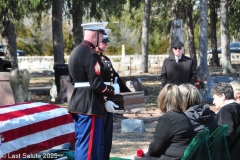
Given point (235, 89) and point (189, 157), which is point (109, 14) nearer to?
point (235, 89)

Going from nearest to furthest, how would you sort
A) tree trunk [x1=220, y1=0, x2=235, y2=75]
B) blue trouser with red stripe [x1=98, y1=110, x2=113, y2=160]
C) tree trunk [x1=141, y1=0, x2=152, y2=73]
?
1. blue trouser with red stripe [x1=98, y1=110, x2=113, y2=160]
2. tree trunk [x1=220, y1=0, x2=235, y2=75]
3. tree trunk [x1=141, y1=0, x2=152, y2=73]

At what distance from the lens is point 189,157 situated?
482 cm

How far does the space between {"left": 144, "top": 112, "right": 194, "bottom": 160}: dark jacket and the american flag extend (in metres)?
1.58

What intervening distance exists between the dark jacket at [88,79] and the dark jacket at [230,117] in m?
1.20

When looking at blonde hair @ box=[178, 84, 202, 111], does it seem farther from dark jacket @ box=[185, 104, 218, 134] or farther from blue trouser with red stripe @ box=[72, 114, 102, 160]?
blue trouser with red stripe @ box=[72, 114, 102, 160]

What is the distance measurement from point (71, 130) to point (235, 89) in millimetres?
1989

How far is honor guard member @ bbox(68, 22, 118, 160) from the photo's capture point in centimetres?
583

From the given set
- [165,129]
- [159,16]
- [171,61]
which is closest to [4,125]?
Result: [165,129]

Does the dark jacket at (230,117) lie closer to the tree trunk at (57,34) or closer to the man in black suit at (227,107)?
the man in black suit at (227,107)

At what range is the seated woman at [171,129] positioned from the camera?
485 centimetres

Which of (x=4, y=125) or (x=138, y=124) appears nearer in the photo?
(x=4, y=125)

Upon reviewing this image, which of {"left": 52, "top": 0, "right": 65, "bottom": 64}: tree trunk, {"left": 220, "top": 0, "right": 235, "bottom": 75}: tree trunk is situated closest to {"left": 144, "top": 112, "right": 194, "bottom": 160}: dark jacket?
{"left": 52, "top": 0, "right": 65, "bottom": 64}: tree trunk

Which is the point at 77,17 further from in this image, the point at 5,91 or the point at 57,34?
the point at 5,91

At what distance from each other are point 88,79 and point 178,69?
11.1 ft
